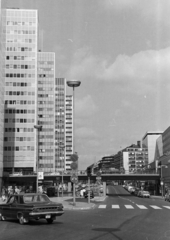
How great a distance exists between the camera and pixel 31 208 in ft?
50.6

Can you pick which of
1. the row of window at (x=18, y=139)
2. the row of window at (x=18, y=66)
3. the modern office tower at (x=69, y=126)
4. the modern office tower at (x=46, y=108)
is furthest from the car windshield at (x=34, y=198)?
the modern office tower at (x=69, y=126)

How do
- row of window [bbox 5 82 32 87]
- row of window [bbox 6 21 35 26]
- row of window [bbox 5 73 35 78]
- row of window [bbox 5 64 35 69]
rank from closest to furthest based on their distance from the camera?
row of window [bbox 5 82 32 87] < row of window [bbox 5 73 35 78] < row of window [bbox 5 64 35 69] < row of window [bbox 6 21 35 26]

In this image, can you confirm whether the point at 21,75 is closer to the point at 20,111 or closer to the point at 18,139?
the point at 20,111

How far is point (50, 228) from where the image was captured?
47.6 feet

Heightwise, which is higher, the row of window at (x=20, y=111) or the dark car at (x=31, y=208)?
the row of window at (x=20, y=111)

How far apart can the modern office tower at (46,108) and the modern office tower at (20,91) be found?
1000 inches

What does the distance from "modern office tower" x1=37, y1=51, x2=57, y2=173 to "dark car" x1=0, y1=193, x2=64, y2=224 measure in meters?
122

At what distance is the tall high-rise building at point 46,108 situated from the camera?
139 meters

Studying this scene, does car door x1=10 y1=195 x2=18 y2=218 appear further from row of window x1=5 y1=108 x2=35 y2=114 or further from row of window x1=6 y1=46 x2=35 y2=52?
row of window x1=6 y1=46 x2=35 y2=52

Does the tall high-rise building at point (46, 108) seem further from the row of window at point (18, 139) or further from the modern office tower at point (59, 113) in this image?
the modern office tower at point (59, 113)

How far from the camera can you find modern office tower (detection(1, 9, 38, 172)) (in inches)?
4269

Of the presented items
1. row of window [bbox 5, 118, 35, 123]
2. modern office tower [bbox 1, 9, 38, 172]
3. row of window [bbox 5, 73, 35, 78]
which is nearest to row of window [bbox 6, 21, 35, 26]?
modern office tower [bbox 1, 9, 38, 172]

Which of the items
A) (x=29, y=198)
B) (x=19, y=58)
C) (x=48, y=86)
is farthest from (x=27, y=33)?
(x=29, y=198)

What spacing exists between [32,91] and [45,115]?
31766 mm
